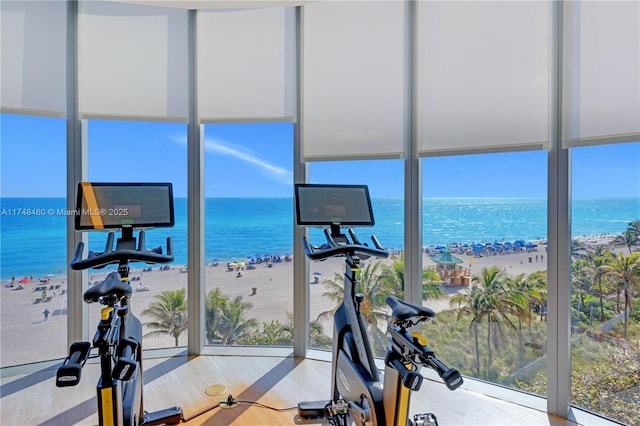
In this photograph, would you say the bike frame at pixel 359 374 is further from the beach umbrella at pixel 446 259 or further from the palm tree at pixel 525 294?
the palm tree at pixel 525 294

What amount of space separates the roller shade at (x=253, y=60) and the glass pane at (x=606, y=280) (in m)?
2.50

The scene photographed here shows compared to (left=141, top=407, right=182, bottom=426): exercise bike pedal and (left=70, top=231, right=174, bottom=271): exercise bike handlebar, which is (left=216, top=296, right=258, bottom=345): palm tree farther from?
(left=70, top=231, right=174, bottom=271): exercise bike handlebar

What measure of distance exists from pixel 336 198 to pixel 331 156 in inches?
34.8

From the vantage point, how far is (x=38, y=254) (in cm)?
316

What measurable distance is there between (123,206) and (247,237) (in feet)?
5.42

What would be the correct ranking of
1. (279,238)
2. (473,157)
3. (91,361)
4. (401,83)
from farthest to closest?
(279,238)
(91,361)
(401,83)
(473,157)

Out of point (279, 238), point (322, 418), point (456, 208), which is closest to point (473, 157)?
point (456, 208)

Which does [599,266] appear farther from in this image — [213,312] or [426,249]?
[213,312]

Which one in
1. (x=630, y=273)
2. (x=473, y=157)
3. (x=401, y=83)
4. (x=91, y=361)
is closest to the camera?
(x=630, y=273)

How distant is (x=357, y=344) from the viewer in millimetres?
2066

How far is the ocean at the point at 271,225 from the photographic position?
242 centimetres

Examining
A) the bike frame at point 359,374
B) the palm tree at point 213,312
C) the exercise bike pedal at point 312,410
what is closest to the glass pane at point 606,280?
the bike frame at point 359,374

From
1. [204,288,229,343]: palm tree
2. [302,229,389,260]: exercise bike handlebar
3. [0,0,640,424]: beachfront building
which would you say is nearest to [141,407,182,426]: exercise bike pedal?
[0,0,640,424]: beachfront building

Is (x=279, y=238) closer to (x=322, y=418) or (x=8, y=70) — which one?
(x=322, y=418)
